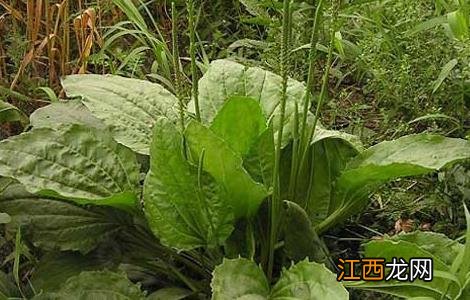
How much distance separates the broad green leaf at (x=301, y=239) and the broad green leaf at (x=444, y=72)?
0.47 meters

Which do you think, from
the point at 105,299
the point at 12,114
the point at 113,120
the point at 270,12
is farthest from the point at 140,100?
the point at 270,12

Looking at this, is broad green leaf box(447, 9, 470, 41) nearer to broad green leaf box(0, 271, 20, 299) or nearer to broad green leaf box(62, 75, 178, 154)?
broad green leaf box(62, 75, 178, 154)

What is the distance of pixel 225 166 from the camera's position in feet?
4.81

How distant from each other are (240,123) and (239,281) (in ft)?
1.01

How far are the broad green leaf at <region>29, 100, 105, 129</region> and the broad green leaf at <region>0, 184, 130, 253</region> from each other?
0.15m

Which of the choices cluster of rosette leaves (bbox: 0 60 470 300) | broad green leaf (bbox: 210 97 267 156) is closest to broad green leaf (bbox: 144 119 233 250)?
cluster of rosette leaves (bbox: 0 60 470 300)

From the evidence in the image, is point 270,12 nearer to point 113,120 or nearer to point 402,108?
point 402,108

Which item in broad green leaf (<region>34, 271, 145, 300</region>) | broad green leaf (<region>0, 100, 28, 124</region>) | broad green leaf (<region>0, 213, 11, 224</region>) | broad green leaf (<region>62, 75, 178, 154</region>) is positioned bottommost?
broad green leaf (<region>34, 271, 145, 300</region>)

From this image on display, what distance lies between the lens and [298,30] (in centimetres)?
221

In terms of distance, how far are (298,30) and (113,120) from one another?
0.72 m

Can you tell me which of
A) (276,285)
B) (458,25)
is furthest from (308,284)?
(458,25)

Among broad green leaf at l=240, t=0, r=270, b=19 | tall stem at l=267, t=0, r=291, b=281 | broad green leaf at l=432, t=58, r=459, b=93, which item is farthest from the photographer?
broad green leaf at l=240, t=0, r=270, b=19

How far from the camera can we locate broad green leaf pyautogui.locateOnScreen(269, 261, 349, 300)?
1.34 m

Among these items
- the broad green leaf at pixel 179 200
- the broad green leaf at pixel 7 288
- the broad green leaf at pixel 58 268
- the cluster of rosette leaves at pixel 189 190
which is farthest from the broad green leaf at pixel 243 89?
the broad green leaf at pixel 7 288
